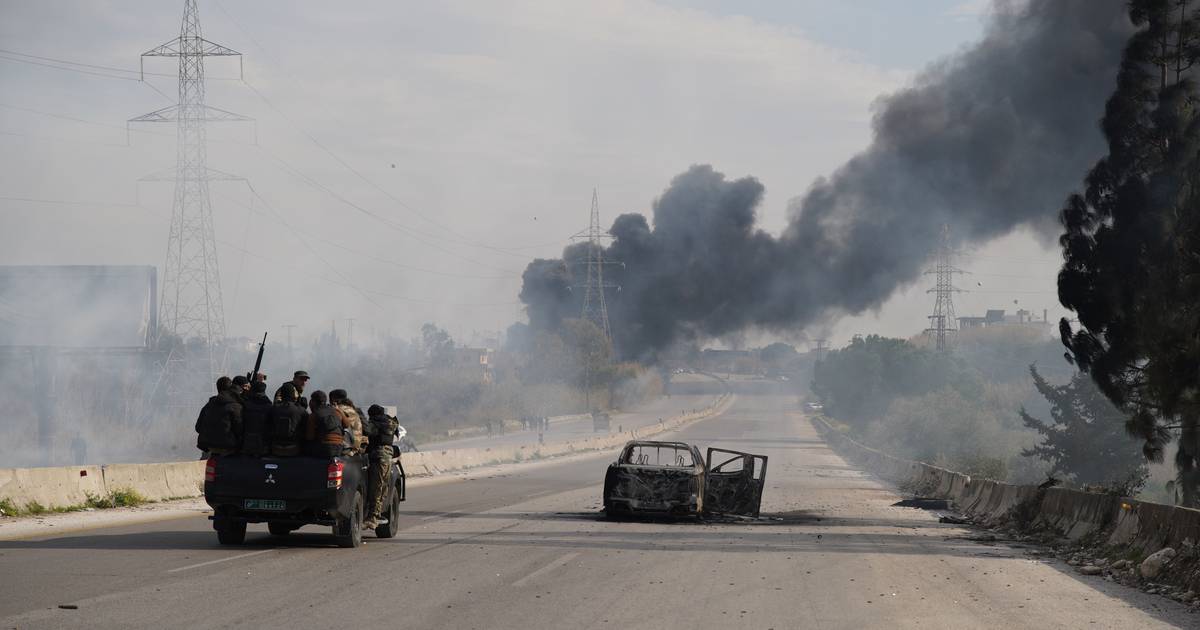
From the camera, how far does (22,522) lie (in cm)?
1731

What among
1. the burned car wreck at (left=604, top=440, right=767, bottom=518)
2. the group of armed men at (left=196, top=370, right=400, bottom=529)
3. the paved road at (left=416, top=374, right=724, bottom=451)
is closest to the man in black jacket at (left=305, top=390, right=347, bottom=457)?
the group of armed men at (left=196, top=370, right=400, bottom=529)

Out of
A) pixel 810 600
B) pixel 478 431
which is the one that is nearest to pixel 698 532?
pixel 810 600

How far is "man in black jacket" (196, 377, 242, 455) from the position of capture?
13.9 meters

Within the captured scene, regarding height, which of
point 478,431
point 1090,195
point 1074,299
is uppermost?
point 1090,195

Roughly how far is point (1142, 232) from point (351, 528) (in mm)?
23990

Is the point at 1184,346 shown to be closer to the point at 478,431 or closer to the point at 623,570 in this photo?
the point at 623,570

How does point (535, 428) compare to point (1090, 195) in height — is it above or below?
below

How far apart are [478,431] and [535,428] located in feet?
A: 15.8

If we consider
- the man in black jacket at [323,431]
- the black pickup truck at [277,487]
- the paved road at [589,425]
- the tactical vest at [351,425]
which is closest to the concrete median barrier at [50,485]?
the black pickup truck at [277,487]

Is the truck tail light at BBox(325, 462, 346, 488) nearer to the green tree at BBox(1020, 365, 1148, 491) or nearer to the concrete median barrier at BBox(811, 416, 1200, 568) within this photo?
the concrete median barrier at BBox(811, 416, 1200, 568)

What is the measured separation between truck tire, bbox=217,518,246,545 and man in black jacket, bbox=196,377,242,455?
883 mm

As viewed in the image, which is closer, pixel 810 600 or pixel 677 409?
pixel 810 600

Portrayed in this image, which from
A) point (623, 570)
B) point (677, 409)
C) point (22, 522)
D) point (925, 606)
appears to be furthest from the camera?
point (677, 409)

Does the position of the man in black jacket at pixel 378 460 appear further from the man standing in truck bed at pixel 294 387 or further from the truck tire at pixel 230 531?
the truck tire at pixel 230 531
